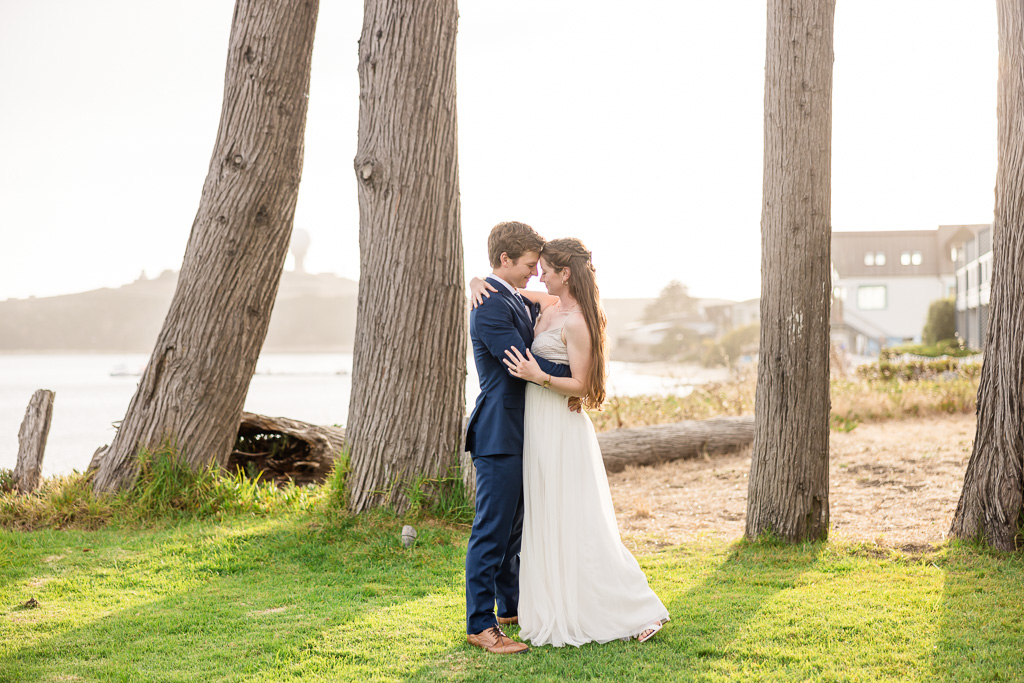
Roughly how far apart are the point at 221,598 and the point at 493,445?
214 cm

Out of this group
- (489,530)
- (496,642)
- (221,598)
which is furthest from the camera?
(221,598)

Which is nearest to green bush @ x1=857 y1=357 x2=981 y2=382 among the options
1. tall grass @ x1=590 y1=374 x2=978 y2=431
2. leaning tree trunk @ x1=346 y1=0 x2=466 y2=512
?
tall grass @ x1=590 y1=374 x2=978 y2=431

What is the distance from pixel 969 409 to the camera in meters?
12.7

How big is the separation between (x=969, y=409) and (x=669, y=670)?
11.7m

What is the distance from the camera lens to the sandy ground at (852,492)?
609 centimetres

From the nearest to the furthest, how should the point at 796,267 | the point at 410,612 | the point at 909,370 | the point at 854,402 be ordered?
the point at 410,612 < the point at 796,267 < the point at 854,402 < the point at 909,370

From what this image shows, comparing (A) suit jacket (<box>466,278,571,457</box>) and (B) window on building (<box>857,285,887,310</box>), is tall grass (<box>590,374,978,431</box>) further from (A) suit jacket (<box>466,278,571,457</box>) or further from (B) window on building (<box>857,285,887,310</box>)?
(B) window on building (<box>857,285,887,310</box>)

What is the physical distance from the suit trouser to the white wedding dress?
0.32 ft

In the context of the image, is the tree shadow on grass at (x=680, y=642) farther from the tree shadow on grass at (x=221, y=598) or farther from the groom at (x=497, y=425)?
the tree shadow on grass at (x=221, y=598)

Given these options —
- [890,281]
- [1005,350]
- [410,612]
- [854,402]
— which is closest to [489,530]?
[410,612]

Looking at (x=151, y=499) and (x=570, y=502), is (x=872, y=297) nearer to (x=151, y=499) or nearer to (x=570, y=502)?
(x=151, y=499)

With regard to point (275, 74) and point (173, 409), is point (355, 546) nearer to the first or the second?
point (173, 409)

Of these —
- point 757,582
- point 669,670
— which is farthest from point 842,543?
point 669,670

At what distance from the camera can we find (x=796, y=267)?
5246 millimetres
